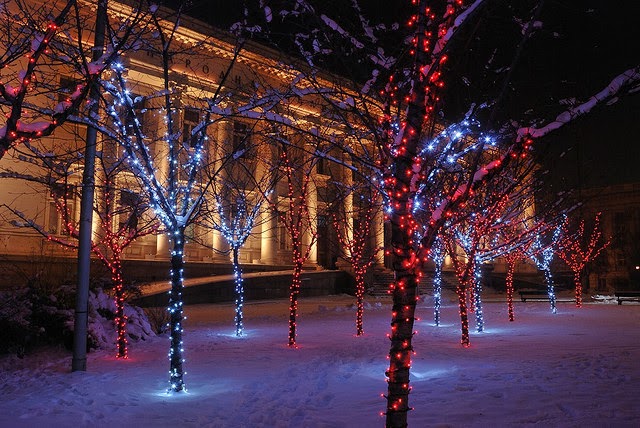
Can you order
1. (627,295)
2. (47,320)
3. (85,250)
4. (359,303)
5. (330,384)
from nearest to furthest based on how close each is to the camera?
(330,384) < (85,250) < (47,320) < (359,303) < (627,295)

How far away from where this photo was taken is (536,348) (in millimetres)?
12797

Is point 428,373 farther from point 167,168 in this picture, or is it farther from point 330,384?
point 167,168

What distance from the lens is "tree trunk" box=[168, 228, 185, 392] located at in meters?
8.77

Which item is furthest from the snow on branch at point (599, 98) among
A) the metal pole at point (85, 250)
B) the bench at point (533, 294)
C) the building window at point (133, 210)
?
the bench at point (533, 294)

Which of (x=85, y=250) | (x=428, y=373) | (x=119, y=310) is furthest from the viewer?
(x=119, y=310)

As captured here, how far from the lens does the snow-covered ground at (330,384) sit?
714cm

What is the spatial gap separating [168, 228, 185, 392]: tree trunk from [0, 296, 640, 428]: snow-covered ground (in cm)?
32

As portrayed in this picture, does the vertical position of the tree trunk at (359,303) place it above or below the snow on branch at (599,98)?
below

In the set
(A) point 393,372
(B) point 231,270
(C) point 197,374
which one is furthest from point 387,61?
(B) point 231,270

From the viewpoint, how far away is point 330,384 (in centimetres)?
929

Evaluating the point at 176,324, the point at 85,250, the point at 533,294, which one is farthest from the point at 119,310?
the point at 533,294

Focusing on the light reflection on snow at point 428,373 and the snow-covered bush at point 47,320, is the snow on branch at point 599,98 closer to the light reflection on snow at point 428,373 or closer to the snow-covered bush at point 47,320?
the light reflection on snow at point 428,373

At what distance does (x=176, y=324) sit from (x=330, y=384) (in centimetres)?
268

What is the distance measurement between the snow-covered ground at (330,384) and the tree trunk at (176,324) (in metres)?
0.32
